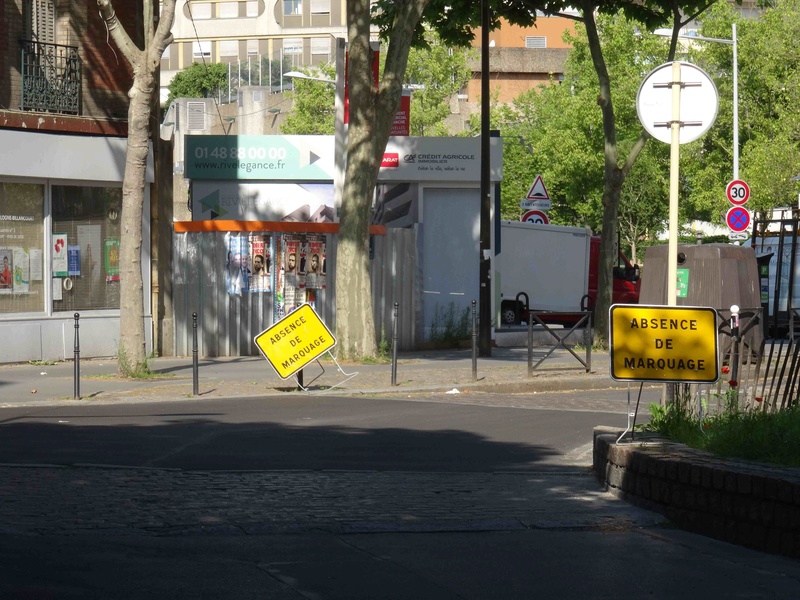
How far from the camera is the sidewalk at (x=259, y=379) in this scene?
1603 centimetres

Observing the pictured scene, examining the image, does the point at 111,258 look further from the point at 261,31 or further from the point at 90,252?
the point at 261,31

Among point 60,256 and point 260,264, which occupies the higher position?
point 60,256

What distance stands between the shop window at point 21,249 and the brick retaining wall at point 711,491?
13.3 m

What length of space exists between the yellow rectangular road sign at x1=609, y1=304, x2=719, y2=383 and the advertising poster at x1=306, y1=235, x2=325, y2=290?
14064mm

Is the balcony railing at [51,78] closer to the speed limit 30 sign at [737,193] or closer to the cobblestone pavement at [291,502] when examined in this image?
the cobblestone pavement at [291,502]

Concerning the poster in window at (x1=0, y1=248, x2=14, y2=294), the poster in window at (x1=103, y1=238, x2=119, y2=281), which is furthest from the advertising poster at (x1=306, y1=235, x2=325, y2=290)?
the poster in window at (x1=0, y1=248, x2=14, y2=294)

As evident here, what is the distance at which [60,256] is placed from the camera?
2061 cm

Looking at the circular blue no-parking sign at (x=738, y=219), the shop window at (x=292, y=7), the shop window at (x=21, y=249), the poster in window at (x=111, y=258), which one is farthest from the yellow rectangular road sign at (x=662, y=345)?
the shop window at (x=292, y=7)

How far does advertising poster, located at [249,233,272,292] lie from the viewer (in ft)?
72.5

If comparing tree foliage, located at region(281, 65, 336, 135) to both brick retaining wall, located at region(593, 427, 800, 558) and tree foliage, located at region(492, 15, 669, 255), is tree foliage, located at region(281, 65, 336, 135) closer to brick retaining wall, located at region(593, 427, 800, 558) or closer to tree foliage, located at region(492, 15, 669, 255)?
tree foliage, located at region(492, 15, 669, 255)

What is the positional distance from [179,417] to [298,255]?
9314 mm

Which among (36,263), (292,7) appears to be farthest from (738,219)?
(292,7)

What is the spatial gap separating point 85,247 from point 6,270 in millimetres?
1572

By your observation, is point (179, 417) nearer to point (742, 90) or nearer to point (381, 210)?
point (381, 210)
